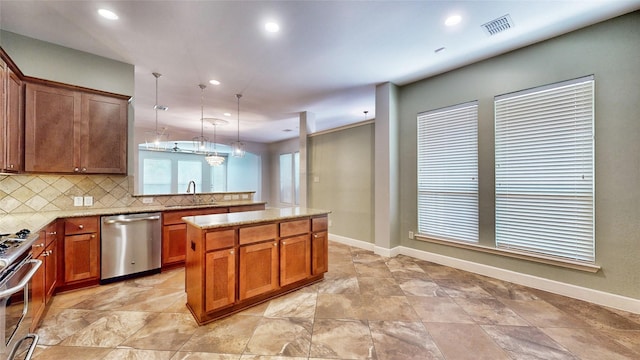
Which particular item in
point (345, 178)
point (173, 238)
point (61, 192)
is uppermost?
point (345, 178)

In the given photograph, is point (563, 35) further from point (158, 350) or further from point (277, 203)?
point (277, 203)

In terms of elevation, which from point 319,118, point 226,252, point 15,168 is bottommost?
point 226,252

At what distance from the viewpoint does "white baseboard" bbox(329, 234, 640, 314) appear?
99.3 inches

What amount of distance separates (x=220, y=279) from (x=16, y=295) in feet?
4.08

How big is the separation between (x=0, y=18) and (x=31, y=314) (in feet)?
9.41

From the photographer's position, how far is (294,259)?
2.88m

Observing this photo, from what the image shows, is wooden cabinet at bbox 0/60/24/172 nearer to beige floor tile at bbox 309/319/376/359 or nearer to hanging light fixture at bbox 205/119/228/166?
hanging light fixture at bbox 205/119/228/166

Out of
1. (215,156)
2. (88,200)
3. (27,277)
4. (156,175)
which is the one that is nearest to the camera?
(27,277)

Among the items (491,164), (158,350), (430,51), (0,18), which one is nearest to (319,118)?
(430,51)

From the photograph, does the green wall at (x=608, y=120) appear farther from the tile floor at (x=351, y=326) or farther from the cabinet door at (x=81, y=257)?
the cabinet door at (x=81, y=257)

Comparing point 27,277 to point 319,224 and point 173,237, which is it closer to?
point 173,237

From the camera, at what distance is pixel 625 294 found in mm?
2504

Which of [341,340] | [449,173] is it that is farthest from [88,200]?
[449,173]

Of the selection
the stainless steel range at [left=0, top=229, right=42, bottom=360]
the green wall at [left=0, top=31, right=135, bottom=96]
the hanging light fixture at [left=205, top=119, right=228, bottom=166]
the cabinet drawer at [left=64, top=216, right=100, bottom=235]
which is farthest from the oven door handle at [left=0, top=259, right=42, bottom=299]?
the hanging light fixture at [left=205, top=119, right=228, bottom=166]
